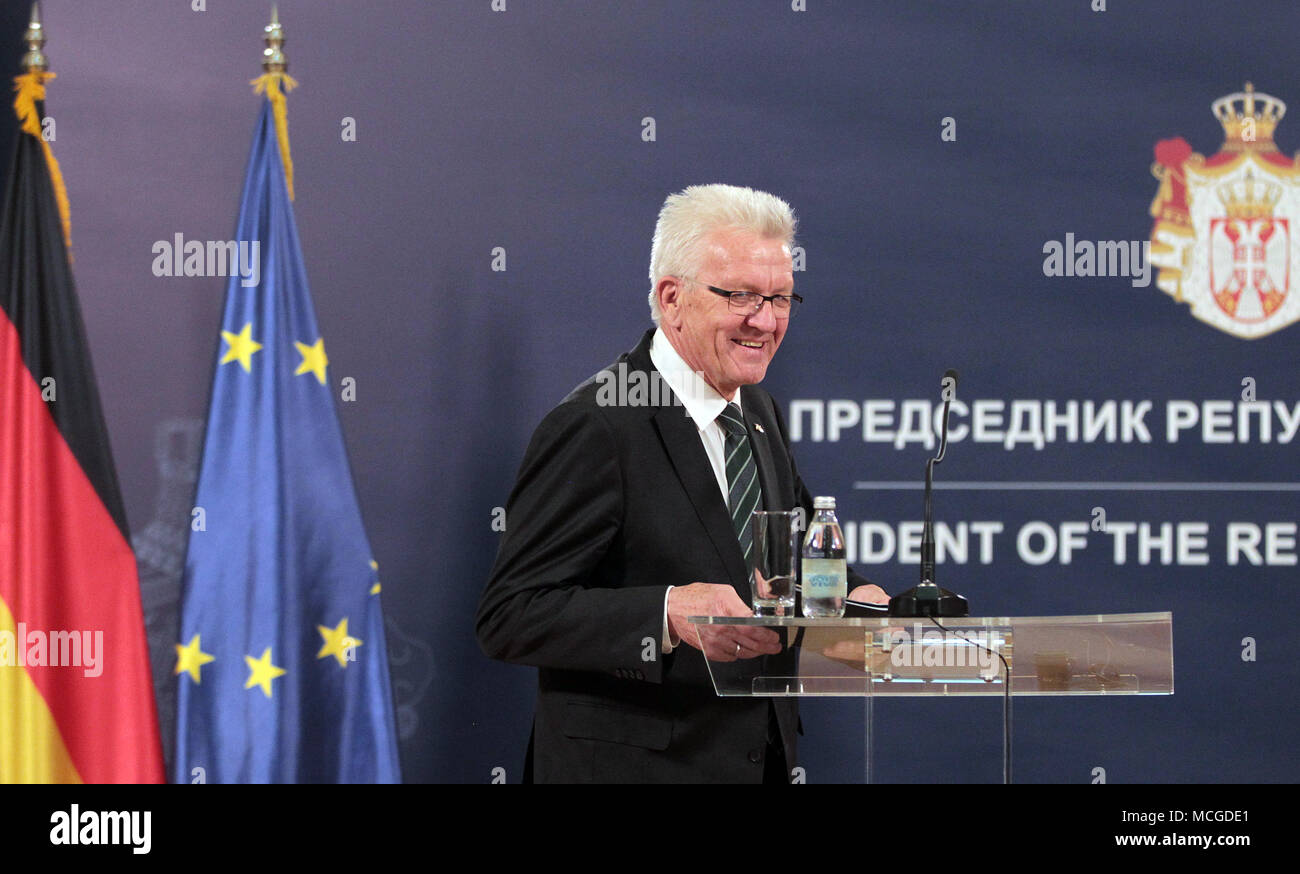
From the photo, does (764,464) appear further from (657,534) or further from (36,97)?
(36,97)

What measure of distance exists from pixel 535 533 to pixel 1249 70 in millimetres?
2640

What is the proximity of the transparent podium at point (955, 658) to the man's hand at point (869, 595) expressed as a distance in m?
0.28

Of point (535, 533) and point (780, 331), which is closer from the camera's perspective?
point (535, 533)

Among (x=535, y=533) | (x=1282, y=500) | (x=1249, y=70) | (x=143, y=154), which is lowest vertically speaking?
(x=535, y=533)

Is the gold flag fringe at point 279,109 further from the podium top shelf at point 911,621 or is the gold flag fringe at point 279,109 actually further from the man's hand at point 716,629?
the podium top shelf at point 911,621

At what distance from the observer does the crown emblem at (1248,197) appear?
3709 mm

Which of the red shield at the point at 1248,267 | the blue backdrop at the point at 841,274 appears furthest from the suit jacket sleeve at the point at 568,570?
the red shield at the point at 1248,267

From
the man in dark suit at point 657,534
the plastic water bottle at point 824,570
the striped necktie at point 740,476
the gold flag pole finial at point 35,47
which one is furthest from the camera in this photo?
the gold flag pole finial at point 35,47

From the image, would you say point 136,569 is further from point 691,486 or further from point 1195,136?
point 1195,136

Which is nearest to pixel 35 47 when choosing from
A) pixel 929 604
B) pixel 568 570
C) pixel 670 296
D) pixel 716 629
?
pixel 670 296

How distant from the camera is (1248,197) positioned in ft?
12.2

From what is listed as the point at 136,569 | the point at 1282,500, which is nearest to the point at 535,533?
the point at 136,569

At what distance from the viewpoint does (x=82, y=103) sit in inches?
144

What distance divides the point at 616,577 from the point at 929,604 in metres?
0.67
